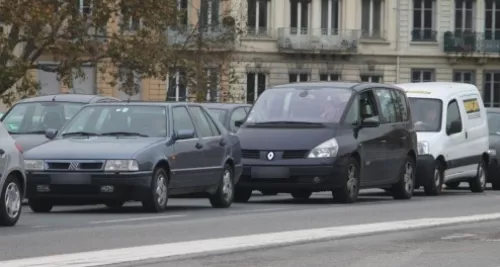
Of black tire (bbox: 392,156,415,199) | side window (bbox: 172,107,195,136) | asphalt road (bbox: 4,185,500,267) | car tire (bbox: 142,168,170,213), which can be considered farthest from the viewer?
black tire (bbox: 392,156,415,199)

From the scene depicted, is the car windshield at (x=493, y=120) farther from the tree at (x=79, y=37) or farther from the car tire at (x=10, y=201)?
the tree at (x=79, y=37)

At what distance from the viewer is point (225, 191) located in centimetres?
2039

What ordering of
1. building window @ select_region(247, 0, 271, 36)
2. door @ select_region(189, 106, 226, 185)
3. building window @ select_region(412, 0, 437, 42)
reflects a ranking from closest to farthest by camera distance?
door @ select_region(189, 106, 226, 185) < building window @ select_region(247, 0, 271, 36) < building window @ select_region(412, 0, 437, 42)

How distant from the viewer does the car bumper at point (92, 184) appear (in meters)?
18.0

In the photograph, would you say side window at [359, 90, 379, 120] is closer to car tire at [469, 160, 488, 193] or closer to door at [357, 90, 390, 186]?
door at [357, 90, 390, 186]

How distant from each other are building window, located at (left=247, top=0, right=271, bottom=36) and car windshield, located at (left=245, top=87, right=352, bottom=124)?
53.4 metres

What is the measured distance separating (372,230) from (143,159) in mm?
3606

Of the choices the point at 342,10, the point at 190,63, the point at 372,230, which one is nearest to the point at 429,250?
the point at 372,230

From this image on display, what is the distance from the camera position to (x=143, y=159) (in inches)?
712

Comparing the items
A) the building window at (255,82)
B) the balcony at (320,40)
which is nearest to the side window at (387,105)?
the building window at (255,82)

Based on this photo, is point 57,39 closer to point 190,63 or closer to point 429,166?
point 190,63

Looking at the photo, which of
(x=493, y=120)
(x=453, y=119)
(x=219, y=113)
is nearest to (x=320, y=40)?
(x=493, y=120)

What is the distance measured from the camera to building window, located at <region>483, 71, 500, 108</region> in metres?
81.4

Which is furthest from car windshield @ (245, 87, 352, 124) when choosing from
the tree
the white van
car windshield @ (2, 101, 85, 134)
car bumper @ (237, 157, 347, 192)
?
the tree
